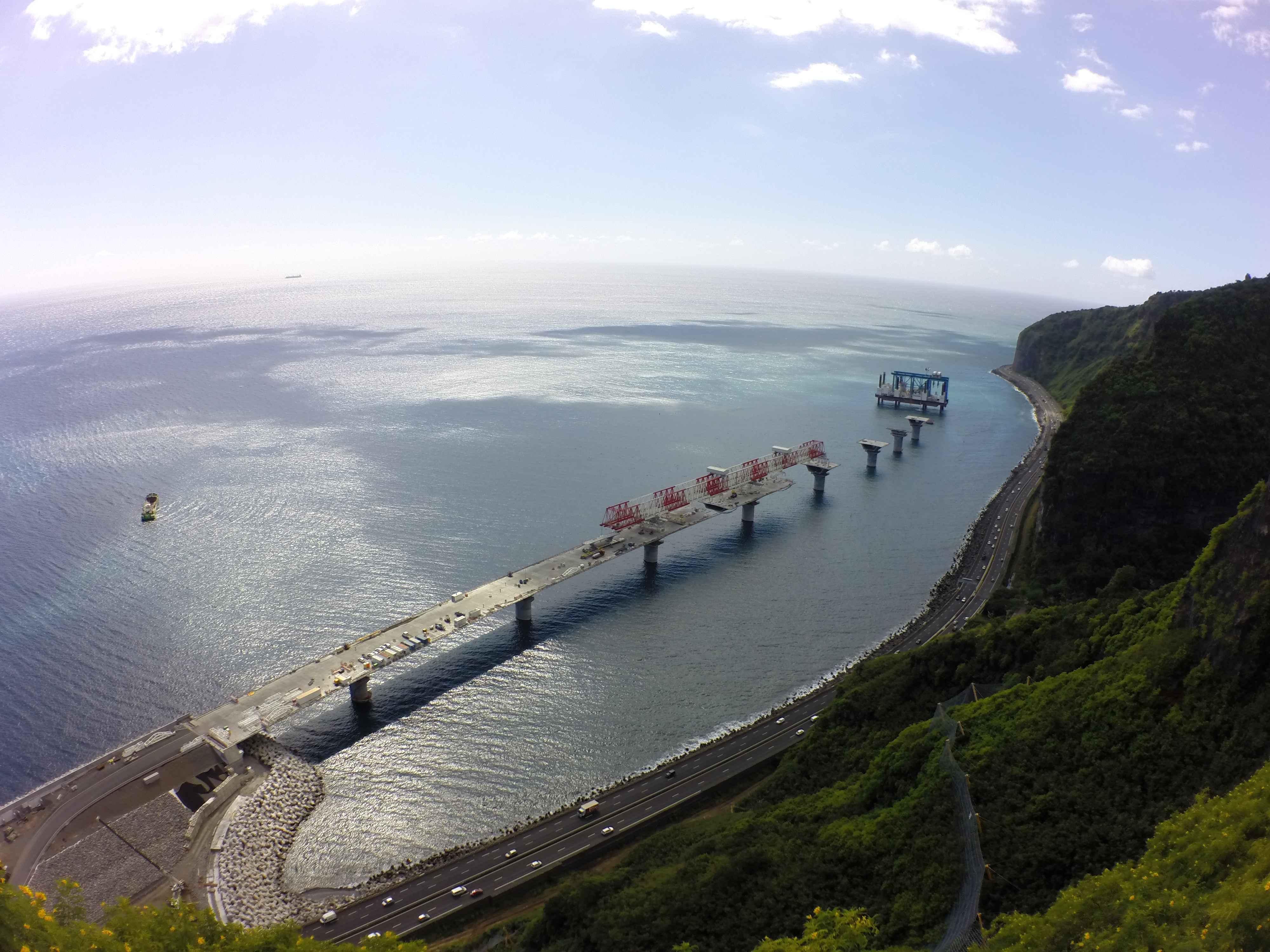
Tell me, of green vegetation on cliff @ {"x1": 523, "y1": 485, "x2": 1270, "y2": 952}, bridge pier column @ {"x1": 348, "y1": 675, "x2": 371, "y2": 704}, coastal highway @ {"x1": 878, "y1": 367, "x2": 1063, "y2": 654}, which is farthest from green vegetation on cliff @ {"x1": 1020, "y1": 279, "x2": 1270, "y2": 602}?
bridge pier column @ {"x1": 348, "y1": 675, "x2": 371, "y2": 704}

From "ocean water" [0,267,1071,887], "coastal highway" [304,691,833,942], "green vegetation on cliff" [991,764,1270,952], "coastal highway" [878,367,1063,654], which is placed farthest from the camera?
"coastal highway" [878,367,1063,654]

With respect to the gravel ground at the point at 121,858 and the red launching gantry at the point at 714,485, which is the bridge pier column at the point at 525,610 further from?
the gravel ground at the point at 121,858

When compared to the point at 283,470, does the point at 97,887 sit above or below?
below

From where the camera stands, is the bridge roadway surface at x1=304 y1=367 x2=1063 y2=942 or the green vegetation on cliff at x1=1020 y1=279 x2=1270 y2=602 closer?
the bridge roadway surface at x1=304 y1=367 x2=1063 y2=942

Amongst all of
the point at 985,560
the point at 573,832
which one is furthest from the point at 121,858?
the point at 985,560

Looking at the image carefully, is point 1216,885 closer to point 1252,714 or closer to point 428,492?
point 1252,714

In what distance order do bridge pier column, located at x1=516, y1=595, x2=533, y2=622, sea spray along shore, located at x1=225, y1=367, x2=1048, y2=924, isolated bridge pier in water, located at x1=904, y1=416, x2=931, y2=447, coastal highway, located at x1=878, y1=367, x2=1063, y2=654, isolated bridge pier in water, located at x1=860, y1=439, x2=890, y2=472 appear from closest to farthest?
sea spray along shore, located at x1=225, y1=367, x2=1048, y2=924 < coastal highway, located at x1=878, y1=367, x2=1063, y2=654 < bridge pier column, located at x1=516, y1=595, x2=533, y2=622 < isolated bridge pier in water, located at x1=860, y1=439, x2=890, y2=472 < isolated bridge pier in water, located at x1=904, y1=416, x2=931, y2=447

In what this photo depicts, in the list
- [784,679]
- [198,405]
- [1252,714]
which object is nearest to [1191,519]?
[784,679]

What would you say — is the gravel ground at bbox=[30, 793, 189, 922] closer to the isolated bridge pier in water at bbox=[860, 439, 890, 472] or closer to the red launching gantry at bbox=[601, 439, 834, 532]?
the red launching gantry at bbox=[601, 439, 834, 532]
